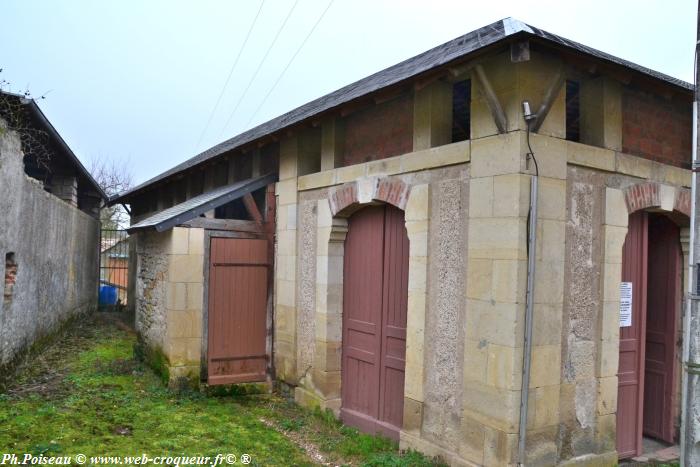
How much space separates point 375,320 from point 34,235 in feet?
18.0

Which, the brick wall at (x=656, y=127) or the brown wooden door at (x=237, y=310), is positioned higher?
the brick wall at (x=656, y=127)

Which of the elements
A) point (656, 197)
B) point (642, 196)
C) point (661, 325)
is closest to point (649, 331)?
point (661, 325)

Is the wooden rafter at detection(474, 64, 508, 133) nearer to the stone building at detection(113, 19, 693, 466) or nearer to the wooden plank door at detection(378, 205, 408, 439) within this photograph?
the stone building at detection(113, 19, 693, 466)

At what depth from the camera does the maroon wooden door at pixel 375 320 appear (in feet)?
18.1

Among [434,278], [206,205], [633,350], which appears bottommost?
[633,350]

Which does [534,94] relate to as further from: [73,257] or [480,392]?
[73,257]

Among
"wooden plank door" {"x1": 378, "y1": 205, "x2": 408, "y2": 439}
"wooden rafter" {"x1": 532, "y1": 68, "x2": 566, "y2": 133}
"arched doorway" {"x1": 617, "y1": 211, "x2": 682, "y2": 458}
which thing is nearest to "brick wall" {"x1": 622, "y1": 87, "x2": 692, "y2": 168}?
"arched doorway" {"x1": 617, "y1": 211, "x2": 682, "y2": 458}

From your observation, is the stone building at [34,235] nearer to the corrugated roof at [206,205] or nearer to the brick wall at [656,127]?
the corrugated roof at [206,205]

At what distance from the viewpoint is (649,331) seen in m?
5.85

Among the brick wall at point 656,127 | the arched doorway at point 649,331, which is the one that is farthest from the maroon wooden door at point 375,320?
the brick wall at point 656,127

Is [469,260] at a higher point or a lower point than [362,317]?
higher

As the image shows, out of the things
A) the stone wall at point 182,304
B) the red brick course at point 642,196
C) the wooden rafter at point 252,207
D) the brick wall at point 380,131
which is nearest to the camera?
the red brick course at point 642,196

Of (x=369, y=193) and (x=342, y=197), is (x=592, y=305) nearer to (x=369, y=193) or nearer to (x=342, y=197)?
(x=369, y=193)

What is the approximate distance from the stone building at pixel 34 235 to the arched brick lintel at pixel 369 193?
153 inches
